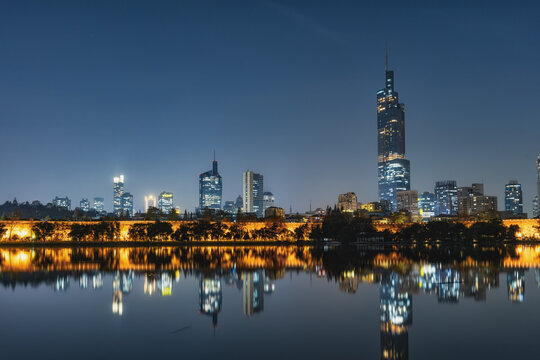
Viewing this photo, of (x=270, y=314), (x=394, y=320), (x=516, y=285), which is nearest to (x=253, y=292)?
(x=270, y=314)

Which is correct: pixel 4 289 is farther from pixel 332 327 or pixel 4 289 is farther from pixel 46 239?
pixel 46 239

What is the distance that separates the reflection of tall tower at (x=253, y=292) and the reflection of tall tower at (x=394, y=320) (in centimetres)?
743

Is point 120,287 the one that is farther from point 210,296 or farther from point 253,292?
point 253,292

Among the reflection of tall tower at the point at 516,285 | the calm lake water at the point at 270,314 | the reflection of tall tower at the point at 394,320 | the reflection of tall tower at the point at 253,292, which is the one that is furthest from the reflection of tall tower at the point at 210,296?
the reflection of tall tower at the point at 516,285

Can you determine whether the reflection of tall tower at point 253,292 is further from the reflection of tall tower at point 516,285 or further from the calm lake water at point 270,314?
the reflection of tall tower at point 516,285

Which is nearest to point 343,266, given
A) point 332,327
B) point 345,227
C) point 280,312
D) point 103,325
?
point 280,312

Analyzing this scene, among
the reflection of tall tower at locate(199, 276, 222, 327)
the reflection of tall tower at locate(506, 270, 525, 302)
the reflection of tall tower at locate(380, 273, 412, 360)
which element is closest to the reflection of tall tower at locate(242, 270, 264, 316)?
the reflection of tall tower at locate(199, 276, 222, 327)

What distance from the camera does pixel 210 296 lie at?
104ft

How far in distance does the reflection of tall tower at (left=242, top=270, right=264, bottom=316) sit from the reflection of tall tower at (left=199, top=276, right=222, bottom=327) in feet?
5.75

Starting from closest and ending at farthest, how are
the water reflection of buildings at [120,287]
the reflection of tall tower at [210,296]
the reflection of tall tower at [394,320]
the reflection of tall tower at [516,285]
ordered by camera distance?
the reflection of tall tower at [394,320] < the reflection of tall tower at [210,296] < the water reflection of buildings at [120,287] < the reflection of tall tower at [516,285]

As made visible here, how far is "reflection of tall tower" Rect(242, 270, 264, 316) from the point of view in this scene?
2835cm

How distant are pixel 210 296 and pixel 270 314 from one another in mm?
6374

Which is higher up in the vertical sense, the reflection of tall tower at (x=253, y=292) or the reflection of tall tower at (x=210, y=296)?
the reflection of tall tower at (x=210, y=296)

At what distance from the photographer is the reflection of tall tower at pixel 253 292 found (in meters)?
28.4
